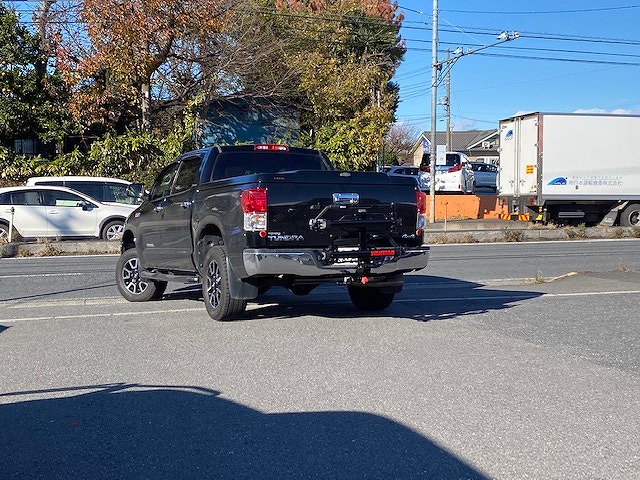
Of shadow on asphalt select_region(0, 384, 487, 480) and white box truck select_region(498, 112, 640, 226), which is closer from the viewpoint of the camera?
shadow on asphalt select_region(0, 384, 487, 480)

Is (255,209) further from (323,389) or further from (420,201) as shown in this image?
(323,389)

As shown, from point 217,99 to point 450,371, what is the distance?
26601 mm

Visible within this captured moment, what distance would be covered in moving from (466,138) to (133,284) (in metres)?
76.1

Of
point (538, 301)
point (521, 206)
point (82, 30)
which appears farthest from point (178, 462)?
point (82, 30)

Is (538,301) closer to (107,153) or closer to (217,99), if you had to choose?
(107,153)

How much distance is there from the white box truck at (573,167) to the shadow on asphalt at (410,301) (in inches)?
472

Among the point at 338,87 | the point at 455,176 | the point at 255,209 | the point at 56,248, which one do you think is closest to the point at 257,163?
the point at 255,209

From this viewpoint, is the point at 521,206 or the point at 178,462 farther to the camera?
the point at 521,206

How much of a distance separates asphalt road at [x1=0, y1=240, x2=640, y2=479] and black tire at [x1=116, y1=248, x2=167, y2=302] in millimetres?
236

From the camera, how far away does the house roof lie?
75.8 m

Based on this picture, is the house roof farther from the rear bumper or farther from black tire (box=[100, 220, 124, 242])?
the rear bumper

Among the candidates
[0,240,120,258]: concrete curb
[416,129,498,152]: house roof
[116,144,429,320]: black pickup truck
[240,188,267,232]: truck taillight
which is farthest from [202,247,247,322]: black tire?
[416,129,498,152]: house roof

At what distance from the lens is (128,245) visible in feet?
36.8

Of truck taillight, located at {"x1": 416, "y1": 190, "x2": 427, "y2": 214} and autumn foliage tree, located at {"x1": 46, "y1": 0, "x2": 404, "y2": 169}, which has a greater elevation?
autumn foliage tree, located at {"x1": 46, "y1": 0, "x2": 404, "y2": 169}
